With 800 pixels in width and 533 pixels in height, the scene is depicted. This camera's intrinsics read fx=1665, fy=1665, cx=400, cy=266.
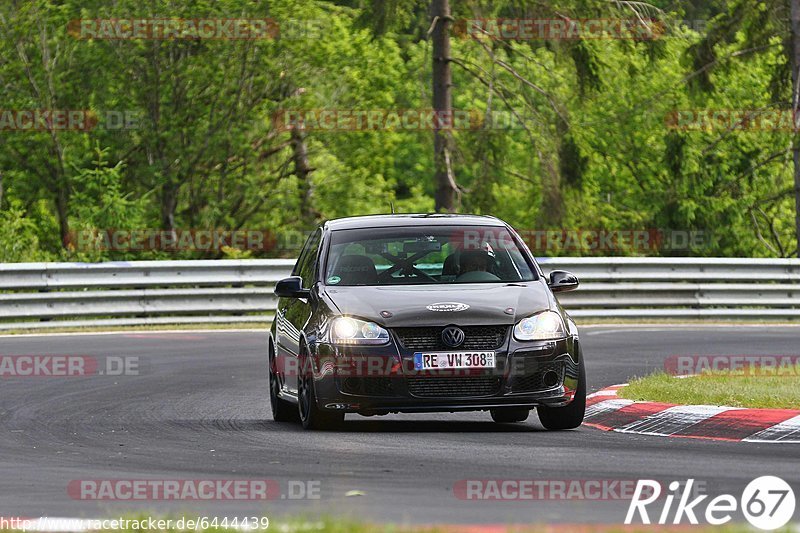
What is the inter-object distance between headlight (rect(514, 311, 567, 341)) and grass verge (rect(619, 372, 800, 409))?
1578mm

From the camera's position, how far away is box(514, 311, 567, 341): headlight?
11203mm

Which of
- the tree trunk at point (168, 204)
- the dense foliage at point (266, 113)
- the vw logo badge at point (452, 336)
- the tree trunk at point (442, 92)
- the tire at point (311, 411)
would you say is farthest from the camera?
the tree trunk at point (168, 204)

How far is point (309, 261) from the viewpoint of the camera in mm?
13086

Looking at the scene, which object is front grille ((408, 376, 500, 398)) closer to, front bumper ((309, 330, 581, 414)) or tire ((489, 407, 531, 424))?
front bumper ((309, 330, 581, 414))

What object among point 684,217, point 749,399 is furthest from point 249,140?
point 749,399

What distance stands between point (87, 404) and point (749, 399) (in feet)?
18.1

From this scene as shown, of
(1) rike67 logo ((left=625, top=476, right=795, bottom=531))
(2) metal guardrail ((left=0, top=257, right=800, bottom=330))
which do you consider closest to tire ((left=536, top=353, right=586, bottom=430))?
(1) rike67 logo ((left=625, top=476, right=795, bottom=531))

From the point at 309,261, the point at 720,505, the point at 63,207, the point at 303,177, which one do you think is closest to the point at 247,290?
the point at 309,261

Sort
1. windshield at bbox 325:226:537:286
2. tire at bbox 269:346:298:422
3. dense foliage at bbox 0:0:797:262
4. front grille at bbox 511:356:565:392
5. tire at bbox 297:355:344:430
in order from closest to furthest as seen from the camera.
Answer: front grille at bbox 511:356:565:392, tire at bbox 297:355:344:430, windshield at bbox 325:226:537:286, tire at bbox 269:346:298:422, dense foliage at bbox 0:0:797:262

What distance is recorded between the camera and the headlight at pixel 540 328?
36.8 feet

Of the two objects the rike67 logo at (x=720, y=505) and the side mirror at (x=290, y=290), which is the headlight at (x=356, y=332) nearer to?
the side mirror at (x=290, y=290)

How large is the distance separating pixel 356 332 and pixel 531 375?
1211 mm

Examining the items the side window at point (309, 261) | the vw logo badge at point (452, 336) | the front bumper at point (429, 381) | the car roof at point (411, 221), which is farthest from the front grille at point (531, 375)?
the side window at point (309, 261)

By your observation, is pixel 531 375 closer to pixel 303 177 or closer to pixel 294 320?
pixel 294 320
